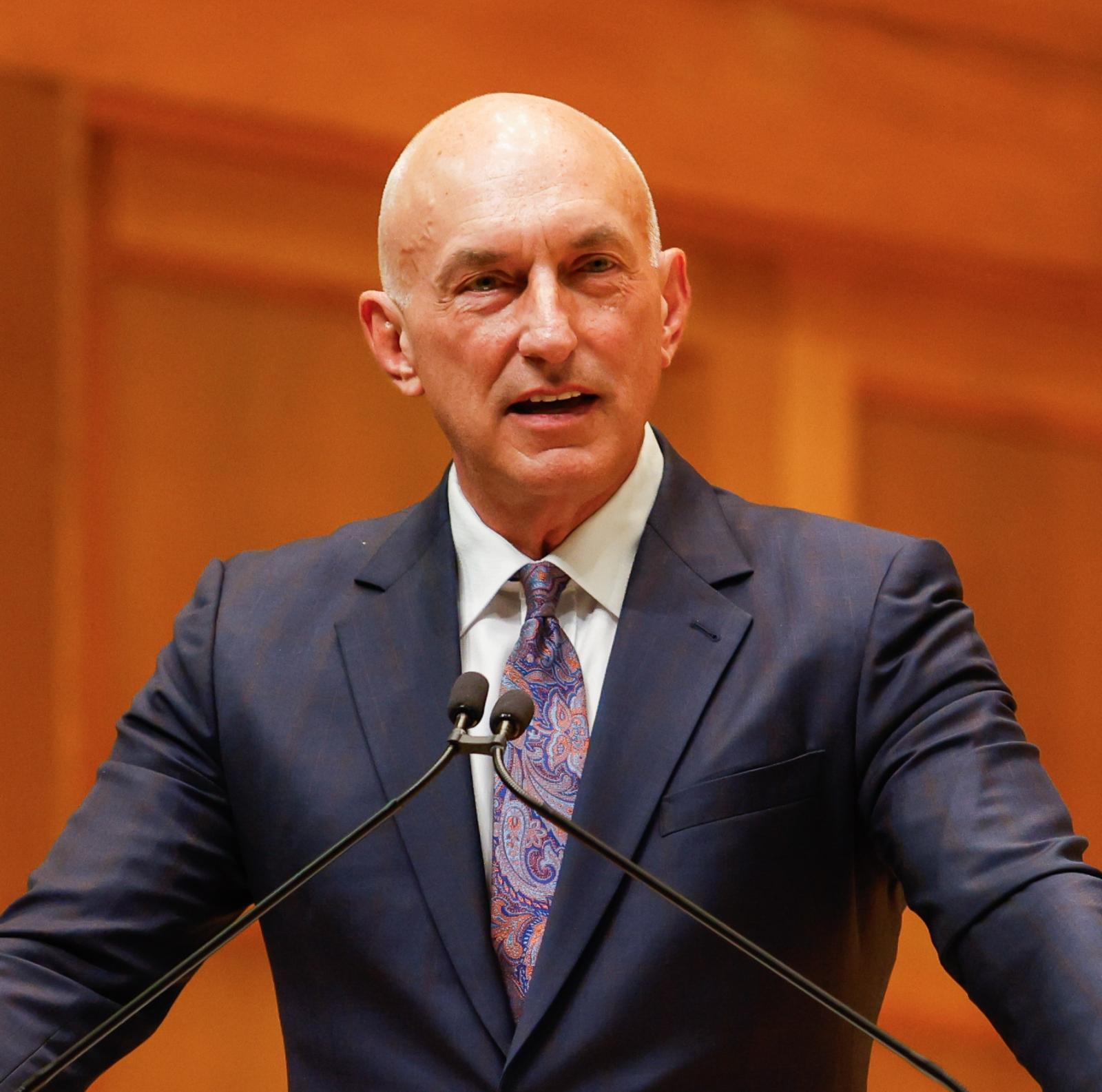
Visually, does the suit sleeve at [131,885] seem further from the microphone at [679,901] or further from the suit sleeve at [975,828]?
the suit sleeve at [975,828]

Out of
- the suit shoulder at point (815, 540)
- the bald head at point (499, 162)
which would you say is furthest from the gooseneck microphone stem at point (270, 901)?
the bald head at point (499, 162)

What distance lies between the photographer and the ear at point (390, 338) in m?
1.94

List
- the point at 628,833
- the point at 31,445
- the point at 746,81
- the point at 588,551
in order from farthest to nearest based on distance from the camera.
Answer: the point at 746,81 < the point at 31,445 < the point at 588,551 < the point at 628,833

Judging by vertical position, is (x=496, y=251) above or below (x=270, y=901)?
above

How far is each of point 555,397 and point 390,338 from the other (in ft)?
0.99

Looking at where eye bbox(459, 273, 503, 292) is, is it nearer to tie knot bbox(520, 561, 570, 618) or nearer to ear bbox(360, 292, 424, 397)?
ear bbox(360, 292, 424, 397)

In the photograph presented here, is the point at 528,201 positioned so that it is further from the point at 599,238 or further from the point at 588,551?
the point at 588,551

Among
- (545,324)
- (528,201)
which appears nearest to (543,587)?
(545,324)

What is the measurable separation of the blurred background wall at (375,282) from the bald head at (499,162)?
1.39m

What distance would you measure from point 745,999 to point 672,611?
0.38m

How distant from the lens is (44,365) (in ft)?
10.1

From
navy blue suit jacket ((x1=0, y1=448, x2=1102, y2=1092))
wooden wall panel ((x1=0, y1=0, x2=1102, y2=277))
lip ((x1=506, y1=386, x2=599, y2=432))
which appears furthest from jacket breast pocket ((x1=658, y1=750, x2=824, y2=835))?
wooden wall panel ((x1=0, y1=0, x2=1102, y2=277))

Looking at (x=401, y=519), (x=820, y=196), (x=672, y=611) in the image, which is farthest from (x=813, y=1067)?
(x=820, y=196)

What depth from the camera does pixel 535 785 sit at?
170cm
